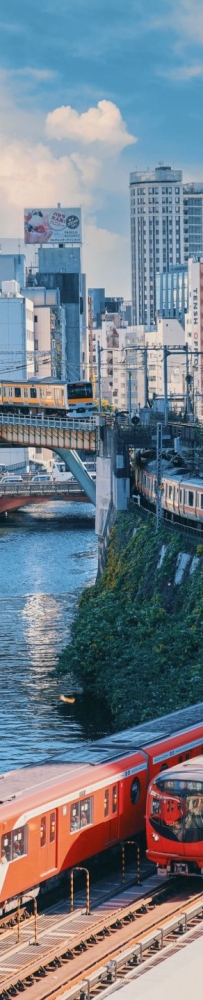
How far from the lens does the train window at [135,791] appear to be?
2986cm

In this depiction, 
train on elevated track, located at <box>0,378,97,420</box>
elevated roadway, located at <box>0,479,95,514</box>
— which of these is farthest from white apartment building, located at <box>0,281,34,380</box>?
train on elevated track, located at <box>0,378,97,420</box>

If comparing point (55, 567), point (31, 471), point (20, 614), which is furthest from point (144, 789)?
point (31, 471)

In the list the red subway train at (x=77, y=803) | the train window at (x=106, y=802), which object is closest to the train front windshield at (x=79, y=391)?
the red subway train at (x=77, y=803)

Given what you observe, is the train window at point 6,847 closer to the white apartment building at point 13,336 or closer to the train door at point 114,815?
the train door at point 114,815

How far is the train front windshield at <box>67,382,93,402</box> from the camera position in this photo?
102 m

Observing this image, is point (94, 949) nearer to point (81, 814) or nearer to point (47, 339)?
point (81, 814)

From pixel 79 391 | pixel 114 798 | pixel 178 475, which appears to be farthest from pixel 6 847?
pixel 79 391

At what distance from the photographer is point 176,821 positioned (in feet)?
91.8

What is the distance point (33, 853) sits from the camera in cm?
2700

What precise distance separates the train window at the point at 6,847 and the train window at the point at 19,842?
0.10 meters

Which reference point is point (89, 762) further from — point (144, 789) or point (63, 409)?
point (63, 409)

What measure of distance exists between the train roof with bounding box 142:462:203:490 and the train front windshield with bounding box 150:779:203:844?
31724 mm

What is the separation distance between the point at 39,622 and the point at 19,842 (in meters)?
39.0

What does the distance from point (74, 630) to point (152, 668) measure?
10496 millimetres
